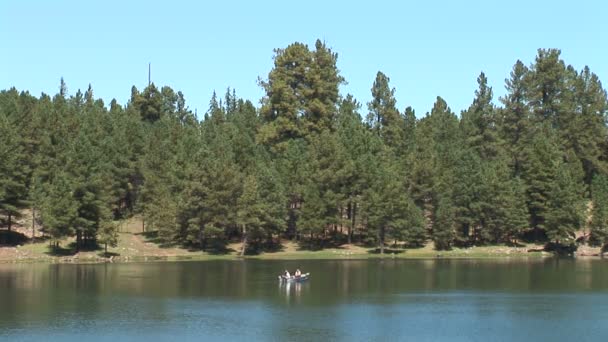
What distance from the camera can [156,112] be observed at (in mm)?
176875

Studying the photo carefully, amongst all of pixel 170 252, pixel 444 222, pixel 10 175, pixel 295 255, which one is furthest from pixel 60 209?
pixel 444 222

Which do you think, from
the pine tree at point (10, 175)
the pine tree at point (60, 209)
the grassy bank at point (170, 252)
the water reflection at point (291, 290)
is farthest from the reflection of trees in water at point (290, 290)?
the pine tree at point (10, 175)

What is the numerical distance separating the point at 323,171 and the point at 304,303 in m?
56.4

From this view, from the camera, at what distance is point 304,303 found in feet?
246

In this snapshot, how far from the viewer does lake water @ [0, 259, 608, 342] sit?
59.9 meters

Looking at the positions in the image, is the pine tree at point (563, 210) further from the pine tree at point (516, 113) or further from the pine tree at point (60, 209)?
the pine tree at point (60, 209)

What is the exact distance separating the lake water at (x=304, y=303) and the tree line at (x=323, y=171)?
566 inches

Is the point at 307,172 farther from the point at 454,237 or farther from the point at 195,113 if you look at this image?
the point at 195,113

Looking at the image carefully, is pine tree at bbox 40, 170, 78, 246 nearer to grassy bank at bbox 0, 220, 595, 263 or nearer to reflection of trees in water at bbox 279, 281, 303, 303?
grassy bank at bbox 0, 220, 595, 263

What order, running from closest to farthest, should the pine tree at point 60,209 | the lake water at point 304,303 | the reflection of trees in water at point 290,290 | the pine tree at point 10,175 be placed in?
the lake water at point 304,303 → the reflection of trees in water at point 290,290 → the pine tree at point 60,209 → the pine tree at point 10,175

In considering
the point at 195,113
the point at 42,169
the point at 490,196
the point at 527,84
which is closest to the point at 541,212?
the point at 490,196

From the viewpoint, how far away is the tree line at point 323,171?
121 meters

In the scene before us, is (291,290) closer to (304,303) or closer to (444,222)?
(304,303)

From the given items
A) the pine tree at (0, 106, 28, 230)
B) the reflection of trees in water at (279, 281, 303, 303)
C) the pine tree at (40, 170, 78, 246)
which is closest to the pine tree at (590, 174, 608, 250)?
the reflection of trees in water at (279, 281, 303, 303)
